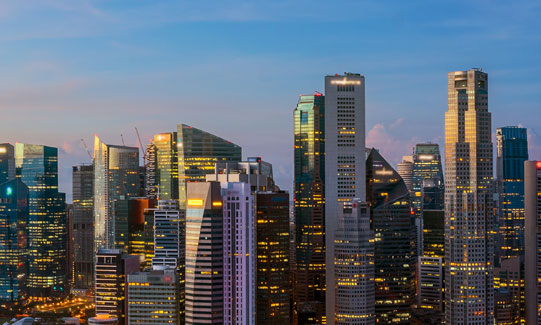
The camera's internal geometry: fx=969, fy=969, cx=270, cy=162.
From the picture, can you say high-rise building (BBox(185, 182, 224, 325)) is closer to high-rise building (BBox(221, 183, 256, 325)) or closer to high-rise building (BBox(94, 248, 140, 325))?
high-rise building (BBox(221, 183, 256, 325))

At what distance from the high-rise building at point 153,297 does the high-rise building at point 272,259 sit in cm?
1352

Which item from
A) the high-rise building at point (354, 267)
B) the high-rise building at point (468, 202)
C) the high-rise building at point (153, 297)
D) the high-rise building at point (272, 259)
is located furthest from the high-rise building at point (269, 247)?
the high-rise building at point (468, 202)

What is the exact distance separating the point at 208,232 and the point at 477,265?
2031 inches

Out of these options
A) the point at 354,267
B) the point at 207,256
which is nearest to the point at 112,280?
the point at 207,256

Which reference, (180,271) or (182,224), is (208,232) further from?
(182,224)

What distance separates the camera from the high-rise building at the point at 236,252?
142500 millimetres

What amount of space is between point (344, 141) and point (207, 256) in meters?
53.3

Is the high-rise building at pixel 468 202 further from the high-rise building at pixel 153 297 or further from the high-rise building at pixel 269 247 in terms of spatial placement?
the high-rise building at pixel 153 297

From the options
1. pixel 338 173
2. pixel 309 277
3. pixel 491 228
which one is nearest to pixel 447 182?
pixel 491 228

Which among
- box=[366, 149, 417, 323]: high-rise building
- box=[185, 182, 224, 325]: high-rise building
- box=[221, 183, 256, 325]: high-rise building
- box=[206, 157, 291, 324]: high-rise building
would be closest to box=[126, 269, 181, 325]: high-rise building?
box=[185, 182, 224, 325]: high-rise building

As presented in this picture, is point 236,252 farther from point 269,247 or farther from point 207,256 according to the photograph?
point 269,247

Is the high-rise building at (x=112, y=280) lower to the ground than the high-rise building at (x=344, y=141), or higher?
lower

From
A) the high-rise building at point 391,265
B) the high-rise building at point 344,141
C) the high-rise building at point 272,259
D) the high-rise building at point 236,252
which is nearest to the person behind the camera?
the high-rise building at point 236,252

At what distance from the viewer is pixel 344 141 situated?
186m
